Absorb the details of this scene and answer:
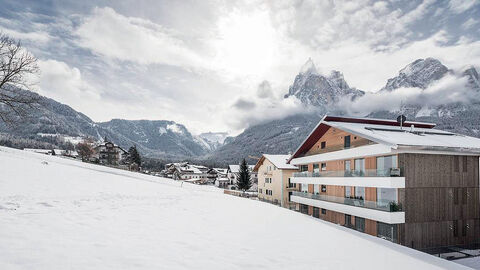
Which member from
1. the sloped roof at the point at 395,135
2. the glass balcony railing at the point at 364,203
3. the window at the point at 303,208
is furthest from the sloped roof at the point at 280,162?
the glass balcony railing at the point at 364,203

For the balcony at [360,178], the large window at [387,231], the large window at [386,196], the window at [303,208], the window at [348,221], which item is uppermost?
the balcony at [360,178]

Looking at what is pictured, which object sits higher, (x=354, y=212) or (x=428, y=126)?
(x=428, y=126)

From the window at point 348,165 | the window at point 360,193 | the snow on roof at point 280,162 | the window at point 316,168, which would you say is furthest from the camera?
the snow on roof at point 280,162

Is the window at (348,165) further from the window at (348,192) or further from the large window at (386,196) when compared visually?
the large window at (386,196)

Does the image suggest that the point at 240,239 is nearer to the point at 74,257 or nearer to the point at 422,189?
the point at 74,257

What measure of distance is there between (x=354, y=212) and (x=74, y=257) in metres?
23.9

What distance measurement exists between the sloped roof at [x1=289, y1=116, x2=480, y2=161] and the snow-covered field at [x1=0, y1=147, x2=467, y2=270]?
40.1 ft

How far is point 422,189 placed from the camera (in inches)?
788

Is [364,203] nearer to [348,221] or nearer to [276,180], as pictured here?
[348,221]

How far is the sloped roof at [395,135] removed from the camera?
65.5 ft

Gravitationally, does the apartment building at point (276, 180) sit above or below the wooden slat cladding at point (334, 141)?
below

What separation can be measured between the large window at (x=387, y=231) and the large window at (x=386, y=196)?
186 centimetres

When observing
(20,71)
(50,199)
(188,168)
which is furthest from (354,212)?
(188,168)

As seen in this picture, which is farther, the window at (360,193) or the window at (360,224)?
the window at (360,193)
